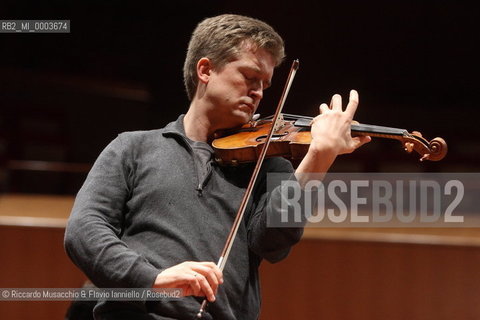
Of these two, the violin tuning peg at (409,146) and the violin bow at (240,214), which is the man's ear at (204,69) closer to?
the violin bow at (240,214)

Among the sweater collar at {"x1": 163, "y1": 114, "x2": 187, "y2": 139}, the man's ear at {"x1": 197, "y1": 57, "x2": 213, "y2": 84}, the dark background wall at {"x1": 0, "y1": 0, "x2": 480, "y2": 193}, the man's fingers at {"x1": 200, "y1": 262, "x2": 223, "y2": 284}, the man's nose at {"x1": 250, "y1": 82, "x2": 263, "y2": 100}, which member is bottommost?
the man's fingers at {"x1": 200, "y1": 262, "x2": 223, "y2": 284}

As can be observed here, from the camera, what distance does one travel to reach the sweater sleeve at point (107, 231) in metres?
1.05

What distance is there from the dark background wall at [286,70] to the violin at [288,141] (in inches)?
65.2

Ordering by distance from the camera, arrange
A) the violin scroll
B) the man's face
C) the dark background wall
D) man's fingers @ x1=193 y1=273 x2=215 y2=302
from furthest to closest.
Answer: the dark background wall < the man's face < the violin scroll < man's fingers @ x1=193 y1=273 x2=215 y2=302

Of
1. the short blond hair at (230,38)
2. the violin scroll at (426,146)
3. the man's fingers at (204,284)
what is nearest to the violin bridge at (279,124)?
the short blond hair at (230,38)

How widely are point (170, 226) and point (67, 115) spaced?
245cm

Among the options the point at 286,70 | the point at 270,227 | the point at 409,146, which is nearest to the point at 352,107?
the point at 409,146

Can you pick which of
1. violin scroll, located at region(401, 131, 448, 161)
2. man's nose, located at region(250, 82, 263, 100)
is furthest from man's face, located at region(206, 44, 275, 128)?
violin scroll, located at region(401, 131, 448, 161)

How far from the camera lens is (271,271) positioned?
2.21 m

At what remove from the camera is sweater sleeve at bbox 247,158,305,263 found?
108 cm

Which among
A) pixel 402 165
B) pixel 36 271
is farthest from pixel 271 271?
pixel 402 165

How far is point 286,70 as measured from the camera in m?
2.85

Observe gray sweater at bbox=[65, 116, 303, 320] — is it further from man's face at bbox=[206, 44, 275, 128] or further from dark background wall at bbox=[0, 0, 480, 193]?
dark background wall at bbox=[0, 0, 480, 193]

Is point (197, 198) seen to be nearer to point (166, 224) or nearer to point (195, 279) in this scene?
point (166, 224)
